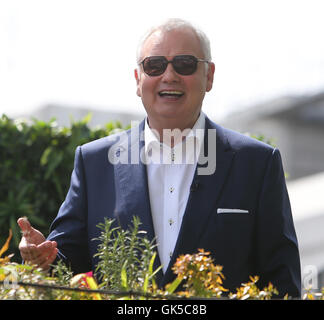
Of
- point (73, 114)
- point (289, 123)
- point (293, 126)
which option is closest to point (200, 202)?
point (73, 114)

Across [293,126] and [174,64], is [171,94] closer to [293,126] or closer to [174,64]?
[174,64]

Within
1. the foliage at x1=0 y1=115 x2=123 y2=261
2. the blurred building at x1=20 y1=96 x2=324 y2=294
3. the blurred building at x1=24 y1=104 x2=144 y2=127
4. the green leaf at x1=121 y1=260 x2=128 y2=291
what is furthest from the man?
the blurred building at x1=20 y1=96 x2=324 y2=294

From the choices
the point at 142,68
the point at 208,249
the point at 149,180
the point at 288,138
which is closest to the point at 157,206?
the point at 149,180

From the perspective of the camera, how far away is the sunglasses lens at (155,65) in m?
3.30

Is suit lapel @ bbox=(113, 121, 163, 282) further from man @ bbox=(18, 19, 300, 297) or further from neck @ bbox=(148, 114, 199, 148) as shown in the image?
neck @ bbox=(148, 114, 199, 148)

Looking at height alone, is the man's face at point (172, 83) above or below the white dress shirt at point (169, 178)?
above

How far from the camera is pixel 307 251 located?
7480 mm

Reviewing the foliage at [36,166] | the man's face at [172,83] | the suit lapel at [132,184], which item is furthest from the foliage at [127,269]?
the foliage at [36,166]

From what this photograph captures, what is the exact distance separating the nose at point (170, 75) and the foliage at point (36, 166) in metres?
2.63

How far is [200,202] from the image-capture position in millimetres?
3201

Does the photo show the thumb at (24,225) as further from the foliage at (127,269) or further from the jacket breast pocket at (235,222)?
the jacket breast pocket at (235,222)

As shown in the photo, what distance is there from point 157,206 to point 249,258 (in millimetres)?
521

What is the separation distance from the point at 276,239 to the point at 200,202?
0.40 m

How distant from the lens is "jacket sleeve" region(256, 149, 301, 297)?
296 cm
